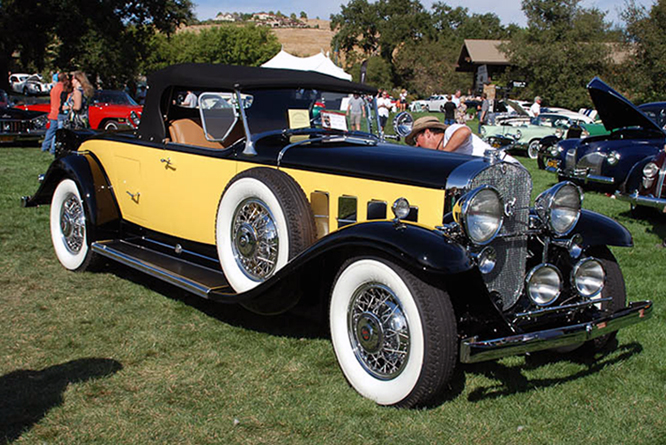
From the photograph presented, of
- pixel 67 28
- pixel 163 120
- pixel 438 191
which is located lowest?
pixel 438 191

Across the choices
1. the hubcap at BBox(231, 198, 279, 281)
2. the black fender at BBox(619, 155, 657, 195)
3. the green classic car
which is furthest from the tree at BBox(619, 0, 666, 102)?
the hubcap at BBox(231, 198, 279, 281)

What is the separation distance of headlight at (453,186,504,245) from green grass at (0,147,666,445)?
92 centimetres

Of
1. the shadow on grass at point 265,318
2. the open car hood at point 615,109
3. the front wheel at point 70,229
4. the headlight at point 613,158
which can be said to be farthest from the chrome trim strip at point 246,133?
the headlight at point 613,158

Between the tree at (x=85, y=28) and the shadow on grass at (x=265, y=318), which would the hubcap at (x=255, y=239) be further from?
the tree at (x=85, y=28)

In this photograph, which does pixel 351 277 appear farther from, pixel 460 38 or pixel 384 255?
pixel 460 38

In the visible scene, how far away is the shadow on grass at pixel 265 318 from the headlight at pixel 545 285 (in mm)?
1339

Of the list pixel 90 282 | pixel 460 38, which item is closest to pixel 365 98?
pixel 90 282

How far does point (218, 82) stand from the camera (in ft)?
14.6

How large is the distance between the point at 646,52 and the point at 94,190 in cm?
2596

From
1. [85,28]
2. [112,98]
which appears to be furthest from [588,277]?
[85,28]

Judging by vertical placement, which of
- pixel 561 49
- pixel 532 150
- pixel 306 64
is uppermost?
pixel 561 49

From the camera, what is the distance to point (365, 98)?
523 cm

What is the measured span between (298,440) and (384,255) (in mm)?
1007

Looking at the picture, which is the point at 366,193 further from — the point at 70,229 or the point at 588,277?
the point at 70,229
